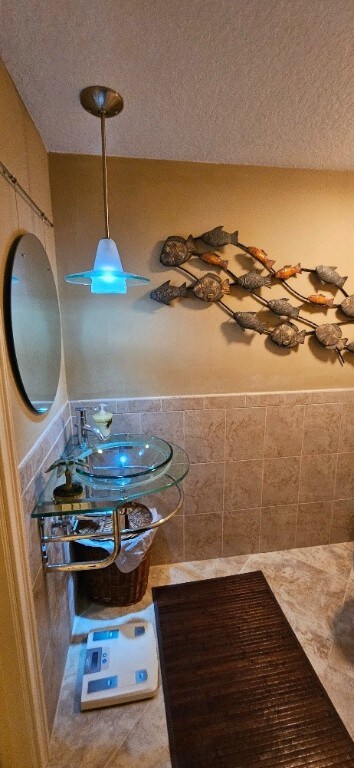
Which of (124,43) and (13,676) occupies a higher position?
(124,43)

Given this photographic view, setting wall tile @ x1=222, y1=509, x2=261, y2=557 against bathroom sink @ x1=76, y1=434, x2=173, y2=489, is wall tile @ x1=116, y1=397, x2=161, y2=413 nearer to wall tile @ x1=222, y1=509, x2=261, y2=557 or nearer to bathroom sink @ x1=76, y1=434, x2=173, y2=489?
bathroom sink @ x1=76, y1=434, x2=173, y2=489

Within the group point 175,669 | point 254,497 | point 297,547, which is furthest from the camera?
point 297,547

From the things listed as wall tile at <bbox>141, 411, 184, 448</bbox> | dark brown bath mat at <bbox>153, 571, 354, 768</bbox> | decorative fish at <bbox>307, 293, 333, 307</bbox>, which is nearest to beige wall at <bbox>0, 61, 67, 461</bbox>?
wall tile at <bbox>141, 411, 184, 448</bbox>

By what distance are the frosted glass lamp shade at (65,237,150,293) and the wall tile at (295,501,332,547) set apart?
166 cm

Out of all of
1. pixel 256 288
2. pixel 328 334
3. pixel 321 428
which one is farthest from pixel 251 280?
pixel 321 428

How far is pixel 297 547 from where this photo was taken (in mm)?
1928

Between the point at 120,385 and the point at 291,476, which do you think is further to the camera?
the point at 291,476

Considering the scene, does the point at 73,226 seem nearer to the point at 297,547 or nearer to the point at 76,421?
the point at 76,421

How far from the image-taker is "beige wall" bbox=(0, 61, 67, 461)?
893mm

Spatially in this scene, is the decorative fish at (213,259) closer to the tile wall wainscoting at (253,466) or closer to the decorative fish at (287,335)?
the decorative fish at (287,335)

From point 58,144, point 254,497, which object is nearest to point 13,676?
point 254,497

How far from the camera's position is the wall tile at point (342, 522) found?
1911 millimetres

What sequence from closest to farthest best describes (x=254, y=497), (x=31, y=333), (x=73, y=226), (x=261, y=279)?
(x=31, y=333) < (x=73, y=226) < (x=261, y=279) < (x=254, y=497)

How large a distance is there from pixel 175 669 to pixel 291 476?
3.55 feet
